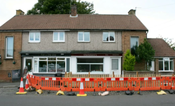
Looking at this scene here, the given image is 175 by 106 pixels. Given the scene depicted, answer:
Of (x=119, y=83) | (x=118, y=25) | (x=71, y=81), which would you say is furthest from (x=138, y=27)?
(x=71, y=81)

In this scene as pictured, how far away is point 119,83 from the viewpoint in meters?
11.9

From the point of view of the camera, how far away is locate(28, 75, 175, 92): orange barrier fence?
11422mm

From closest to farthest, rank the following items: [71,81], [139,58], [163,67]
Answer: [71,81] → [139,58] → [163,67]

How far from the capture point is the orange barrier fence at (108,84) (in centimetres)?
1142

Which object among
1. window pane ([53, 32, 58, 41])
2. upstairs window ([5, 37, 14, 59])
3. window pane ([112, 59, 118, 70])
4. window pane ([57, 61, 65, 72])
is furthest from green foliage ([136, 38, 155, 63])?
upstairs window ([5, 37, 14, 59])

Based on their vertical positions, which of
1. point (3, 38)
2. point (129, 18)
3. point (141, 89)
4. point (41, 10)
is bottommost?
point (141, 89)

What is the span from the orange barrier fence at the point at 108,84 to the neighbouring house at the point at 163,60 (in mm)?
9659

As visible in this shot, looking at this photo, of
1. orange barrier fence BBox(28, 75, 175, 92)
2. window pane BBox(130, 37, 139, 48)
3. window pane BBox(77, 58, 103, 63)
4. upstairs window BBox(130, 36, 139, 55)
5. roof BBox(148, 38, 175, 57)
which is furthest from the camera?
roof BBox(148, 38, 175, 57)

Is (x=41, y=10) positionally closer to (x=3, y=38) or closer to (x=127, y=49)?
(x=3, y=38)

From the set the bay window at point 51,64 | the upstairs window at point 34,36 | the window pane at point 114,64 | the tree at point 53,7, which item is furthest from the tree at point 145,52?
the tree at point 53,7

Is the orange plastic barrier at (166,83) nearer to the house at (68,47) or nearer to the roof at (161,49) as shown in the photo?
the house at (68,47)

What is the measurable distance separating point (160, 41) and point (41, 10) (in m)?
21.9

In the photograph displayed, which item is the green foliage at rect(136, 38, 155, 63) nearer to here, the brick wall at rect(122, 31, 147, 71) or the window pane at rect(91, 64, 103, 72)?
the brick wall at rect(122, 31, 147, 71)

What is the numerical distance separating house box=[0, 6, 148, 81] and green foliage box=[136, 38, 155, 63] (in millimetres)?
997
